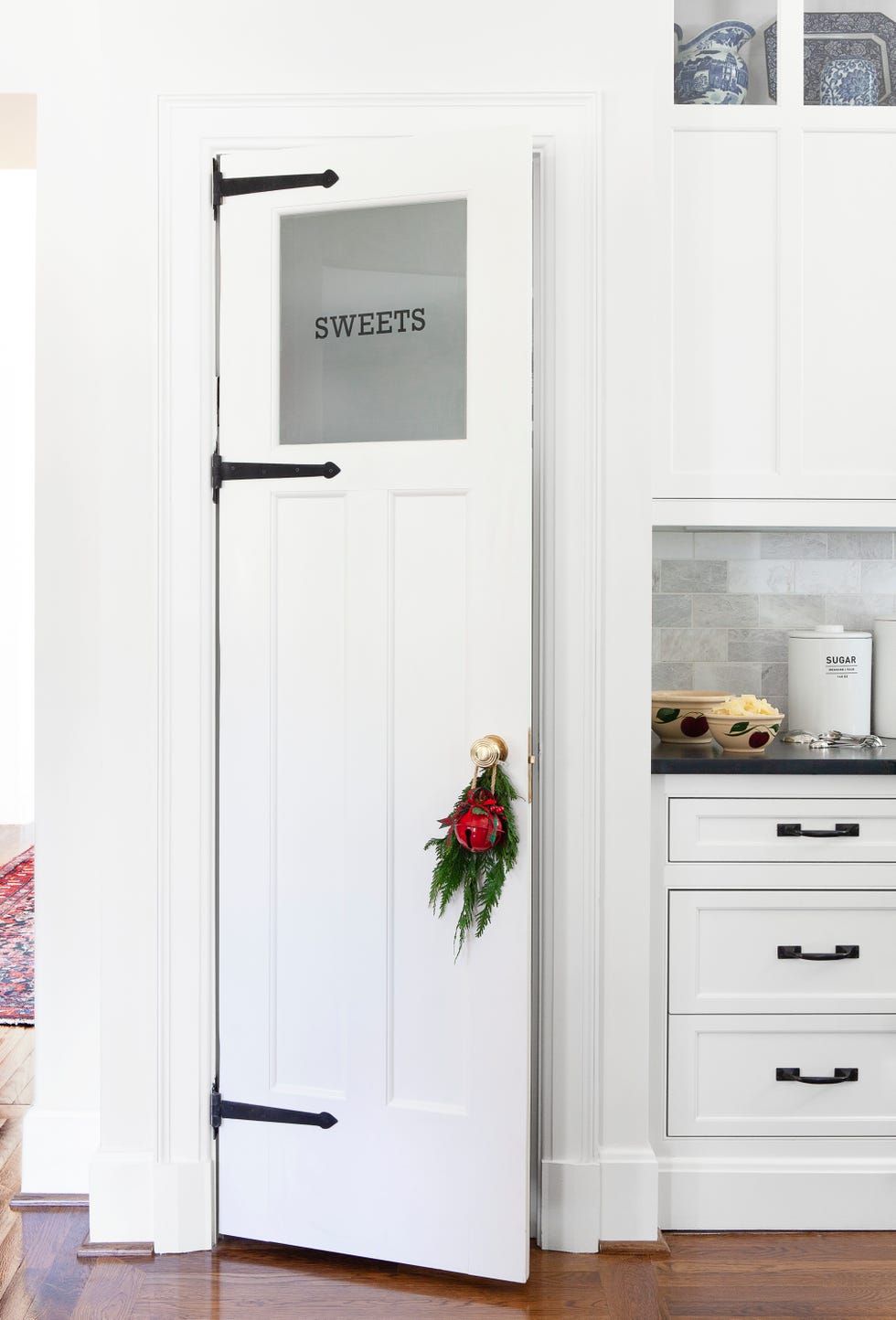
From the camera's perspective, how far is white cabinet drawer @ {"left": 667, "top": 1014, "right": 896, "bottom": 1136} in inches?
83.9

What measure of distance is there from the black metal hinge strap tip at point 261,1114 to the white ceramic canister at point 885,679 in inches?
62.3

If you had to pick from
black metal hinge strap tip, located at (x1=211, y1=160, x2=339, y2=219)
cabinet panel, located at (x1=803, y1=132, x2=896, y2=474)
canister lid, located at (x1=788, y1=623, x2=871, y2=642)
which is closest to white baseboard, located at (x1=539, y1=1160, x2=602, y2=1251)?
canister lid, located at (x1=788, y1=623, x2=871, y2=642)

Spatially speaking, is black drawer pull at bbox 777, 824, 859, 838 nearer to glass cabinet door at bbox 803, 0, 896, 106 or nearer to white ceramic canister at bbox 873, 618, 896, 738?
white ceramic canister at bbox 873, 618, 896, 738

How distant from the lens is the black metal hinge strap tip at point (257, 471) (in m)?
1.98

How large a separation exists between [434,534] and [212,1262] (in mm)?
1502

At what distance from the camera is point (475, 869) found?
1.94m

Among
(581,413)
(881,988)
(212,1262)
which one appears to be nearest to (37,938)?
(212,1262)

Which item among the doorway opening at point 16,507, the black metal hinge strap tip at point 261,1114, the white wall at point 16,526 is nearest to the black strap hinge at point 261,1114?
the black metal hinge strap tip at point 261,1114

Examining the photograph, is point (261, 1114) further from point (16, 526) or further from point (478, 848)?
point (16, 526)

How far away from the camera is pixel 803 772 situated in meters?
2.12

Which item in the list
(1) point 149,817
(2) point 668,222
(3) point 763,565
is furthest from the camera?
(3) point 763,565

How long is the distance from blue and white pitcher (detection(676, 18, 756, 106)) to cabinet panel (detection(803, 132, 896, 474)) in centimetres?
21

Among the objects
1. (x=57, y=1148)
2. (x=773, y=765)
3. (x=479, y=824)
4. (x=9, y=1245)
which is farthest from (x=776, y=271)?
(x=9, y=1245)

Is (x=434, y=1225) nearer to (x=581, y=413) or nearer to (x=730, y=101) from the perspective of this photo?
(x=581, y=413)
